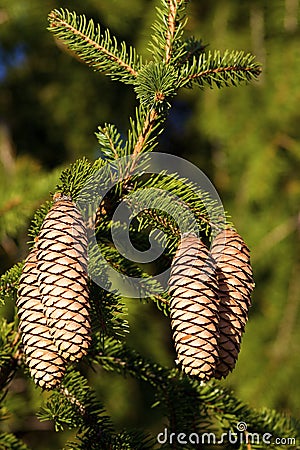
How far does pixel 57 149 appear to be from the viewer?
258cm

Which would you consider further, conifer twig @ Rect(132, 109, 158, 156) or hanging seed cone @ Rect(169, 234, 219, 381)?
conifer twig @ Rect(132, 109, 158, 156)

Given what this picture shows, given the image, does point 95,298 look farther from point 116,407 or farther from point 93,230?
point 116,407

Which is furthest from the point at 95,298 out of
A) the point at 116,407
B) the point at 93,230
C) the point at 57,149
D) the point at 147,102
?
the point at 57,149

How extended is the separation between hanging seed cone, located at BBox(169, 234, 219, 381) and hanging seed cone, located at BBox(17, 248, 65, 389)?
136mm

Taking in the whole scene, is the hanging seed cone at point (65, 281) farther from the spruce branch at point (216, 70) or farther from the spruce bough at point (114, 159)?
the spruce branch at point (216, 70)

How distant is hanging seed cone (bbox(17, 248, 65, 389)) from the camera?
2.10 ft

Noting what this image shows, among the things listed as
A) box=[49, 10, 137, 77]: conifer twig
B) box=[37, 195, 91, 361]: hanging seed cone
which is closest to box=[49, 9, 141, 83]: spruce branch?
box=[49, 10, 137, 77]: conifer twig

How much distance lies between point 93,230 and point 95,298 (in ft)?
0.31

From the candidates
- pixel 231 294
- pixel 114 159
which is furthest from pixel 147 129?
pixel 231 294

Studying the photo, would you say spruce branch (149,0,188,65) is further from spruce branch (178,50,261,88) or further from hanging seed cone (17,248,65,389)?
hanging seed cone (17,248,65,389)

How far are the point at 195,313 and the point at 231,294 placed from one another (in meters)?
0.08

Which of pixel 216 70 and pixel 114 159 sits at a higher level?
pixel 216 70

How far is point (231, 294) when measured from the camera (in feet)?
2.25

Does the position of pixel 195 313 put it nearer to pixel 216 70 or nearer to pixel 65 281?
pixel 65 281
